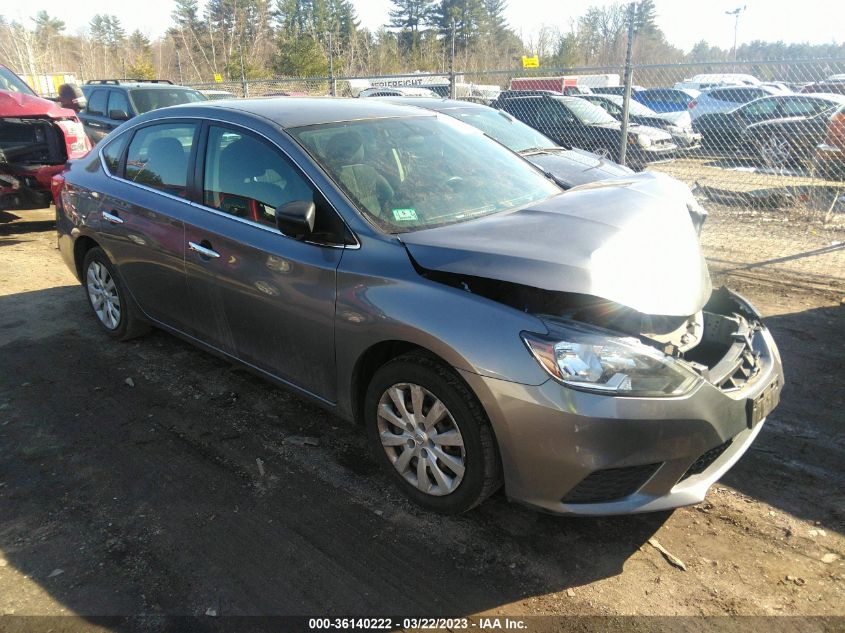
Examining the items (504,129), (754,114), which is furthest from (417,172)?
(754,114)

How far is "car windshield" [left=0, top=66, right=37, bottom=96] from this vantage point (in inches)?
348

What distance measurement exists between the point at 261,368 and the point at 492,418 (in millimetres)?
1610

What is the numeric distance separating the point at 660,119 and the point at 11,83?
14.4 metres

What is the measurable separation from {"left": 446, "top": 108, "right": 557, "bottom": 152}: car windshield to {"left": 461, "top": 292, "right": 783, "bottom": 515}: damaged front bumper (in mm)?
5715

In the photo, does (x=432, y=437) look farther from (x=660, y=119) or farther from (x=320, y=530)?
(x=660, y=119)

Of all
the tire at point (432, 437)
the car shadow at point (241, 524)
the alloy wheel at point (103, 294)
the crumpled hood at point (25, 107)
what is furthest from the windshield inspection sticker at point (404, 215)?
the crumpled hood at point (25, 107)

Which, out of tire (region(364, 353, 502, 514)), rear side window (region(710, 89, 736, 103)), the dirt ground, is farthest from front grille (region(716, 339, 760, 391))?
rear side window (region(710, 89, 736, 103))

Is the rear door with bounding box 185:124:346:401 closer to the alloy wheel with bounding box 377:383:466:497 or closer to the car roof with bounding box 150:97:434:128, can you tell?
the car roof with bounding box 150:97:434:128

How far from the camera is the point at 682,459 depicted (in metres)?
2.48

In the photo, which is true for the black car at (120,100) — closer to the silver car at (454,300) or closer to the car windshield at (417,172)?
the silver car at (454,300)

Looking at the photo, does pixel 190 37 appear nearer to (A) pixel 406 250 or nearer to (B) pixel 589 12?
(B) pixel 589 12

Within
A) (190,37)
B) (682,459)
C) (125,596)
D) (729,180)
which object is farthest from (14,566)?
(190,37)

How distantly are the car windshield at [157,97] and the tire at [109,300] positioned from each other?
7.08 metres

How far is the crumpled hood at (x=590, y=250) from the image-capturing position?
264 cm
